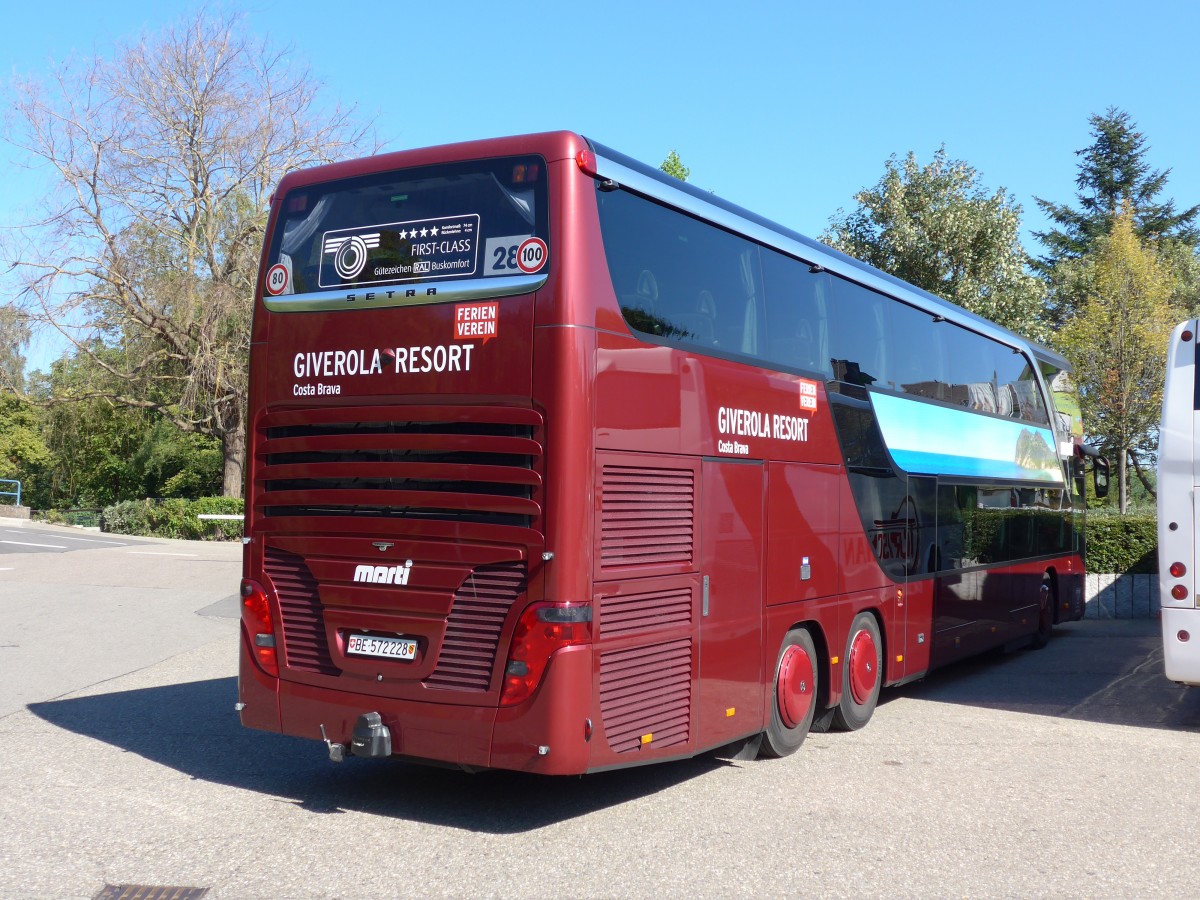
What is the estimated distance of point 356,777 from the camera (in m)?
7.93

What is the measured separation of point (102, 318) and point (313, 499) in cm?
2676

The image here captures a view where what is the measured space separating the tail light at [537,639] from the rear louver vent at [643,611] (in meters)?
0.18

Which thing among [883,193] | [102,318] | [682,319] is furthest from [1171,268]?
[682,319]

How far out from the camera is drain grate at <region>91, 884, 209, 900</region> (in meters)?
5.31

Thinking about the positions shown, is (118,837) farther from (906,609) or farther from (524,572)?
(906,609)

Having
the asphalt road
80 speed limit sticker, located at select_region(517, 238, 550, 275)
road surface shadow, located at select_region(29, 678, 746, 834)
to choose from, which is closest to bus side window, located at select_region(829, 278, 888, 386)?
the asphalt road

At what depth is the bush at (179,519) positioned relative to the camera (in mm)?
30859

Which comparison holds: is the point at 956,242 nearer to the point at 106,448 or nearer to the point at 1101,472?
the point at 1101,472

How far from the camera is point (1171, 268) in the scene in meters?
39.8

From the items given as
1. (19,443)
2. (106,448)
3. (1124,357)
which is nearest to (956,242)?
(1124,357)

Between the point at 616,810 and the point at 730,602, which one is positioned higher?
the point at 730,602

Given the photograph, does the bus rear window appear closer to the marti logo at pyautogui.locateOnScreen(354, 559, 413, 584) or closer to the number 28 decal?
the number 28 decal

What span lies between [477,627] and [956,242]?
2414 cm

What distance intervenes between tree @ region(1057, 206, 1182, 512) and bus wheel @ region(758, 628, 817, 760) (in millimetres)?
19991
